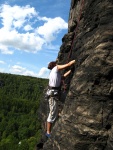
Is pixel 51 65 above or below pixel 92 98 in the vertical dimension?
above

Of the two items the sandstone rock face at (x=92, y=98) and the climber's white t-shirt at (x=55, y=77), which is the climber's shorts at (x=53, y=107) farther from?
the sandstone rock face at (x=92, y=98)

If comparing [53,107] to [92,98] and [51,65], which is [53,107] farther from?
[92,98]

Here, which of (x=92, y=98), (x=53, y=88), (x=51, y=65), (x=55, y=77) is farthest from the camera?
(x=51, y=65)

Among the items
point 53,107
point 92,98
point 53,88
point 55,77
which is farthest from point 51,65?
point 92,98

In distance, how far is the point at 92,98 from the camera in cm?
1407

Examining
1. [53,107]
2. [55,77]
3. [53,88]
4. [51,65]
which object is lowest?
[53,107]

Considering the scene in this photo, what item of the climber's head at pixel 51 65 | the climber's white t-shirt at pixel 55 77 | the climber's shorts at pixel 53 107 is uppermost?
the climber's head at pixel 51 65

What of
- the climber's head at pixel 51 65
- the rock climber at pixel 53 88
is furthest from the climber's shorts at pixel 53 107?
the climber's head at pixel 51 65

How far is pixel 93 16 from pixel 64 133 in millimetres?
6774

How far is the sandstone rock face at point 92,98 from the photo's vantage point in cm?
1370

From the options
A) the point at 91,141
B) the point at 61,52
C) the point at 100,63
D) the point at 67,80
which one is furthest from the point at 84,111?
the point at 61,52

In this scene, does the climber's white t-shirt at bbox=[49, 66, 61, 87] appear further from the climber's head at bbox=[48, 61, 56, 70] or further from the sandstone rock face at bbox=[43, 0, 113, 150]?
the sandstone rock face at bbox=[43, 0, 113, 150]

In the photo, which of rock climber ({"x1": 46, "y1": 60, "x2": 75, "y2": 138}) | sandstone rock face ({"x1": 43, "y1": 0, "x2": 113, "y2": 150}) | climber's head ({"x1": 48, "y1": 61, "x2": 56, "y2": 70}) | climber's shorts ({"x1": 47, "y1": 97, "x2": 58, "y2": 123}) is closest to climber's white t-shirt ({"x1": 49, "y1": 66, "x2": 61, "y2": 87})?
rock climber ({"x1": 46, "y1": 60, "x2": 75, "y2": 138})

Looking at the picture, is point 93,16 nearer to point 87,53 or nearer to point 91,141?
point 87,53
